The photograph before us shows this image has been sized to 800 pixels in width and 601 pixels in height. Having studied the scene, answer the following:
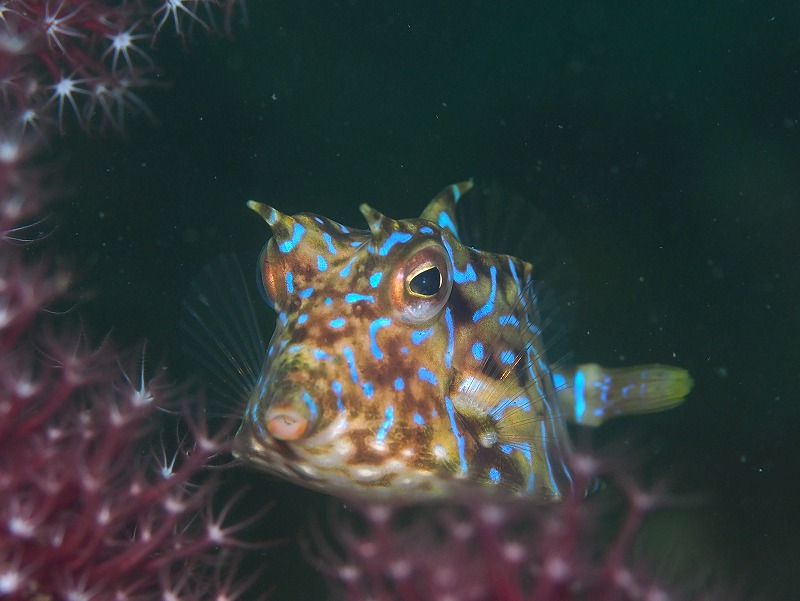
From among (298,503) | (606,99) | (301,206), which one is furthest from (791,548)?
(606,99)

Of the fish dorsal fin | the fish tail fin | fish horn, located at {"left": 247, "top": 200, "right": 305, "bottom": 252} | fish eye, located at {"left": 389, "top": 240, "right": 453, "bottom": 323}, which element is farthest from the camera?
the fish tail fin

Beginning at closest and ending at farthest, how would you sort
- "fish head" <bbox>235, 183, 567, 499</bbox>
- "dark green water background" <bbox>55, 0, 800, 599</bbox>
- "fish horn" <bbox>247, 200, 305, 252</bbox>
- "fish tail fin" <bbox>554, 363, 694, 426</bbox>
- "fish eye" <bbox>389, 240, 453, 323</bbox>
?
"fish head" <bbox>235, 183, 567, 499</bbox> → "fish eye" <bbox>389, 240, 453, 323</bbox> → "fish horn" <bbox>247, 200, 305, 252</bbox> → "fish tail fin" <bbox>554, 363, 694, 426</bbox> → "dark green water background" <bbox>55, 0, 800, 599</bbox>

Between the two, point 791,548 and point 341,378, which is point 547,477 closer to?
point 341,378

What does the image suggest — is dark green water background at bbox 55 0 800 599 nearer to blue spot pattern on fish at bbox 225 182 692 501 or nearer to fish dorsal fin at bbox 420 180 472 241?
blue spot pattern on fish at bbox 225 182 692 501

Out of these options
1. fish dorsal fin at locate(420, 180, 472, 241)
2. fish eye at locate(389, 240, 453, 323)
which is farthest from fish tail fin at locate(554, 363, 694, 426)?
fish eye at locate(389, 240, 453, 323)

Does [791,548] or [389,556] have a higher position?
[389,556]

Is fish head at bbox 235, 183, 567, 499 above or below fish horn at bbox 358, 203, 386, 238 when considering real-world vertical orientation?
below
